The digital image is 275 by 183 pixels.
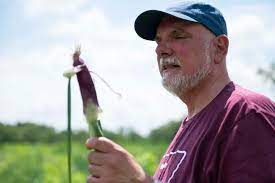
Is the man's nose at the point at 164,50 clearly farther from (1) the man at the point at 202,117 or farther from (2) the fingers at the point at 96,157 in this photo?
(2) the fingers at the point at 96,157

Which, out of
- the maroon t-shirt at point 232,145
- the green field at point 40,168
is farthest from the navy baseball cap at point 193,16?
the green field at point 40,168

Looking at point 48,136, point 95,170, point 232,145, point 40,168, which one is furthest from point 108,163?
point 48,136

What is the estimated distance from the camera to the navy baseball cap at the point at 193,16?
3.28 m

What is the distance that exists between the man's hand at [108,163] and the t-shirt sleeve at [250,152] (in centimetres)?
47

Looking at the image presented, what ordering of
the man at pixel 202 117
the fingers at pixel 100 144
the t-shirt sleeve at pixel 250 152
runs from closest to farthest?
the fingers at pixel 100 144, the man at pixel 202 117, the t-shirt sleeve at pixel 250 152

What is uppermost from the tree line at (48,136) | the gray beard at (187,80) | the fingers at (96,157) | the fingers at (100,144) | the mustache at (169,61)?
the mustache at (169,61)

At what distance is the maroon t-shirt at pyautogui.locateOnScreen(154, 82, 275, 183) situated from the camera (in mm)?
2666

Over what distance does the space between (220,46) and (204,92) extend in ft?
0.96

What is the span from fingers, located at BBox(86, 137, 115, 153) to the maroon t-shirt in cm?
63

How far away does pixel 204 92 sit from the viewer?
10.6 ft

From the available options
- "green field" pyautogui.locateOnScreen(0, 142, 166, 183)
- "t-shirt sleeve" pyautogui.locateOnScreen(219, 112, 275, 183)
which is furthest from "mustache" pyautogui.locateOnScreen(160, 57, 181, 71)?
"green field" pyautogui.locateOnScreen(0, 142, 166, 183)

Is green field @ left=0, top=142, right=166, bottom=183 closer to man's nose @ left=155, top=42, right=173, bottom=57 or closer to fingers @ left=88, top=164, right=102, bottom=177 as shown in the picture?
man's nose @ left=155, top=42, right=173, bottom=57

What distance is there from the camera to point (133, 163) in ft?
7.82

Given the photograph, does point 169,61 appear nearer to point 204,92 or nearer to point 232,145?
point 204,92
